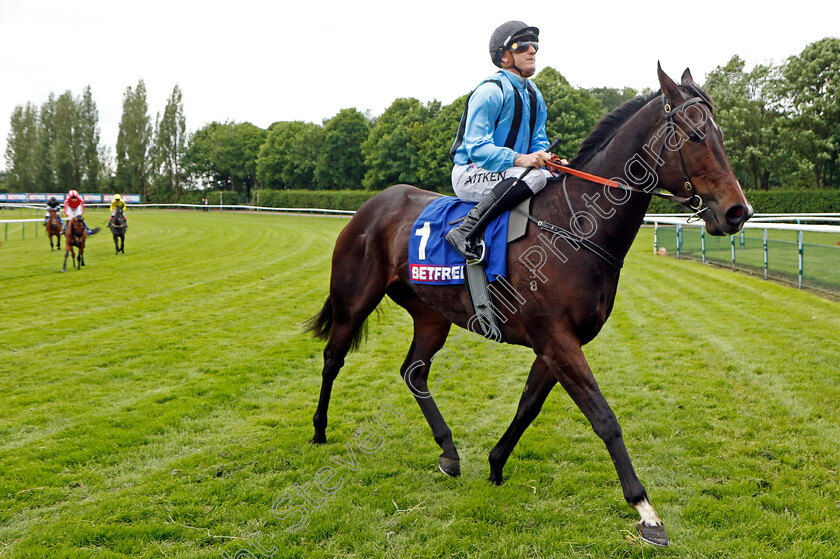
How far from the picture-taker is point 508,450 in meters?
3.54

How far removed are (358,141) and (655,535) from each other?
57282mm

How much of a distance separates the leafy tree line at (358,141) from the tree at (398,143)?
4.3 inches

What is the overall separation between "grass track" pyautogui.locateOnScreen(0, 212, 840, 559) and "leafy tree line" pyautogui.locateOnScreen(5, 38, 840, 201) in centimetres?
2550

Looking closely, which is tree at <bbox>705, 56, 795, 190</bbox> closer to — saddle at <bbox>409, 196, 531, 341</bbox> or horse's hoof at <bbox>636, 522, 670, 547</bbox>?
saddle at <bbox>409, 196, 531, 341</bbox>

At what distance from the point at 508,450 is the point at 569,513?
0.53 metres

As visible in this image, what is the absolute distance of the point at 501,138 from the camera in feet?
11.4

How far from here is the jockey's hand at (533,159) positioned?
10.5ft

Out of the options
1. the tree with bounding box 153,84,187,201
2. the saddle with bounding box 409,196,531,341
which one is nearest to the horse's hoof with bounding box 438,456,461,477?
the saddle with bounding box 409,196,531,341

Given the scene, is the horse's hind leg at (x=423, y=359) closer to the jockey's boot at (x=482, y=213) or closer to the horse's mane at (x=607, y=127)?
the jockey's boot at (x=482, y=213)

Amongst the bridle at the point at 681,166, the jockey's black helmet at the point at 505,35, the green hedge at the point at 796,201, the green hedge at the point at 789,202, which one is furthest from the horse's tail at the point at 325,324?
the green hedge at the point at 796,201

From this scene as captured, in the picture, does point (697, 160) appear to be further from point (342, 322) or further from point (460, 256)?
point (342, 322)

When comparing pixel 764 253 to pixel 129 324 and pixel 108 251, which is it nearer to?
pixel 129 324

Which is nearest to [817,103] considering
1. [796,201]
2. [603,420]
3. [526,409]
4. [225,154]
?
[796,201]

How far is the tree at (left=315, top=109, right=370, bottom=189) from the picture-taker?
186 ft
